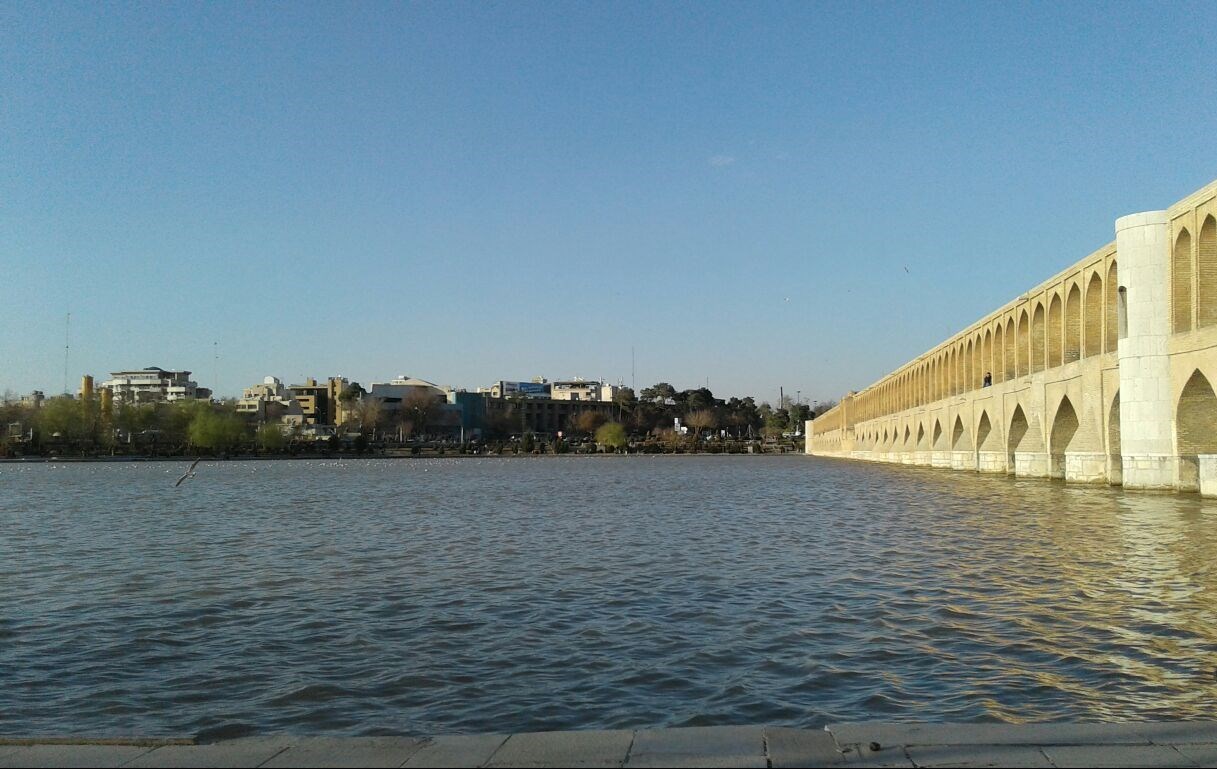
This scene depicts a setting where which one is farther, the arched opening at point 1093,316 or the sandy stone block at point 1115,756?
the arched opening at point 1093,316

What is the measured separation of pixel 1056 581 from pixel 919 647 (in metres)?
4.65

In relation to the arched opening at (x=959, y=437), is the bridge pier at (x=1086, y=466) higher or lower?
lower

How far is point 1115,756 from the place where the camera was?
3.98 metres

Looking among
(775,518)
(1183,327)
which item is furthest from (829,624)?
(1183,327)

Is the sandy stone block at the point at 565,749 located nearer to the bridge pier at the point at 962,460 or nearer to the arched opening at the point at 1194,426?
the arched opening at the point at 1194,426

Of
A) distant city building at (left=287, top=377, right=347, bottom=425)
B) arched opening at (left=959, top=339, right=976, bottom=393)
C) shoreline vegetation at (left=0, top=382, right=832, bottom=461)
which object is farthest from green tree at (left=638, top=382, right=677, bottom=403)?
arched opening at (left=959, top=339, right=976, bottom=393)

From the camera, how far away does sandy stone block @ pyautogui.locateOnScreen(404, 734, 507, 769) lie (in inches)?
160

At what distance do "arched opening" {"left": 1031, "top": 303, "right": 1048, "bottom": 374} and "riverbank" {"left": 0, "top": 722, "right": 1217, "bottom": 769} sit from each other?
40.4 m

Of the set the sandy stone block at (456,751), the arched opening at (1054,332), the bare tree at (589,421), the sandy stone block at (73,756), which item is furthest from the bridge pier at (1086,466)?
the bare tree at (589,421)

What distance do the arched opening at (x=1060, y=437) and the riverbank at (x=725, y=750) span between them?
3470 centimetres

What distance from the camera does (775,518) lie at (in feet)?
78.2

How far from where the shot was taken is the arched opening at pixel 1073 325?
36.5 m

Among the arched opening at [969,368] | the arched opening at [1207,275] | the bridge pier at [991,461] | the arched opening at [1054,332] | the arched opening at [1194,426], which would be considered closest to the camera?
the arched opening at [1207,275]

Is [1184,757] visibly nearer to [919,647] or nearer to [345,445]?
[919,647]
